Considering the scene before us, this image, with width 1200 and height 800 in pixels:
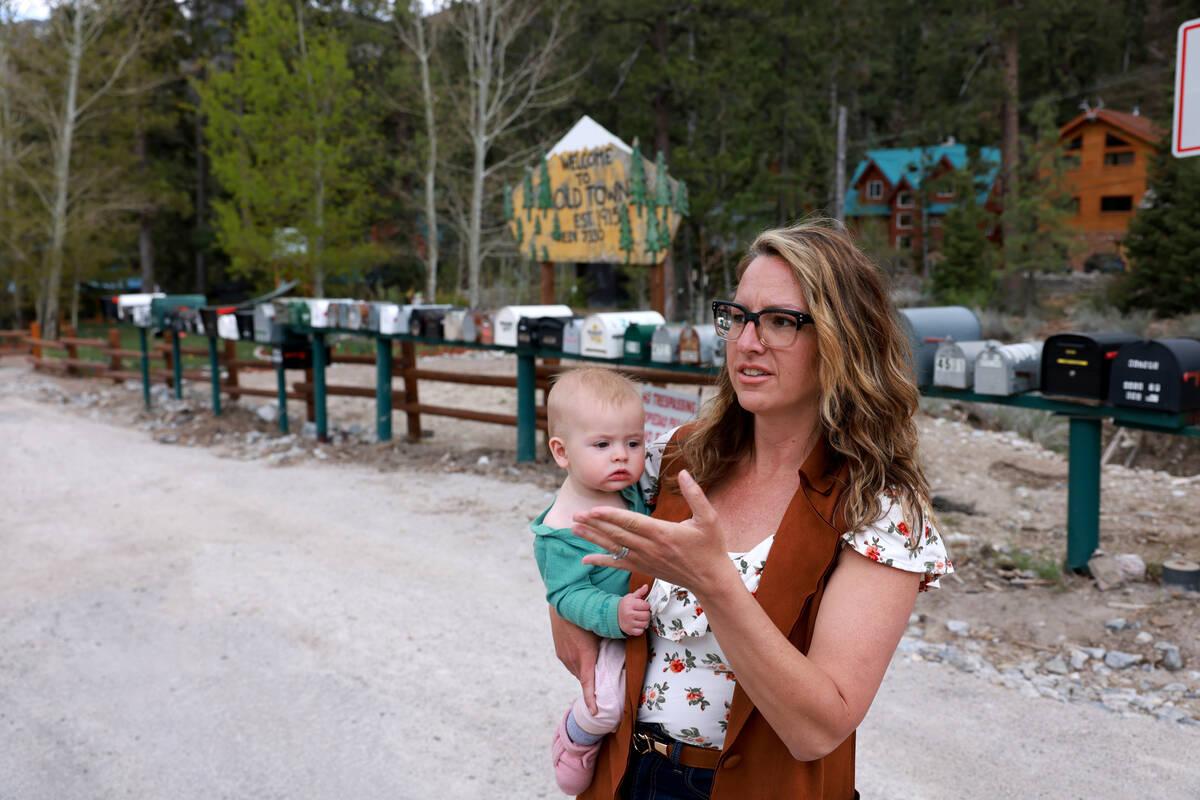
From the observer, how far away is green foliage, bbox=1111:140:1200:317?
19125mm

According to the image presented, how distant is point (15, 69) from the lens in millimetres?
23281

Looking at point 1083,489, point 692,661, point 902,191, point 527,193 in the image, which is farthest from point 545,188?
point 902,191

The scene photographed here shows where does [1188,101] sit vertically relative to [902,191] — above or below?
below

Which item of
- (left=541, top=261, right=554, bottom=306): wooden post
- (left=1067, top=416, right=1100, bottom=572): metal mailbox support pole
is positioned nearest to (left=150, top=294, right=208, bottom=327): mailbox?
(left=541, top=261, right=554, bottom=306): wooden post

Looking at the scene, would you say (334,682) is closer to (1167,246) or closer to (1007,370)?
(1007,370)

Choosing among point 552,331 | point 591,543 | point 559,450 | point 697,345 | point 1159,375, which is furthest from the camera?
point 552,331

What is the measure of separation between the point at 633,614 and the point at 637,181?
764 cm

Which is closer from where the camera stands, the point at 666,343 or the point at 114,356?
the point at 666,343

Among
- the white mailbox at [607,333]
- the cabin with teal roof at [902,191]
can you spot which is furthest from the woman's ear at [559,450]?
the cabin with teal roof at [902,191]

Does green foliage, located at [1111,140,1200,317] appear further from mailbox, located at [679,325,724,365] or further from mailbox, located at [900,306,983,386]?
mailbox, located at [679,325,724,365]

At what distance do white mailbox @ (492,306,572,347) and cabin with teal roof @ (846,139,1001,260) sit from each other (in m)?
27.2

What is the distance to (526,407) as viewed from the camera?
27.6 ft

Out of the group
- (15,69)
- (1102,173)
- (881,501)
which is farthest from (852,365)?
(1102,173)

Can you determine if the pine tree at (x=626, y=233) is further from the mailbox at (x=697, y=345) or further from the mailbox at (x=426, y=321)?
the mailbox at (x=697, y=345)
